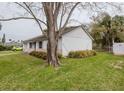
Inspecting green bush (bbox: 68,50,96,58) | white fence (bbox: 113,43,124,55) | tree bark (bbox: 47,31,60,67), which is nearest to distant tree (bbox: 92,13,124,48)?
white fence (bbox: 113,43,124,55)

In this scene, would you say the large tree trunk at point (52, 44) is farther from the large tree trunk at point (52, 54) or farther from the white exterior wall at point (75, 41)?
the white exterior wall at point (75, 41)

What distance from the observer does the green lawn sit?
6.03 m

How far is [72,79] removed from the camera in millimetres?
6570

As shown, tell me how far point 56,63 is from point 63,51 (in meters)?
2.83

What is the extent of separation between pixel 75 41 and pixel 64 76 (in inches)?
198

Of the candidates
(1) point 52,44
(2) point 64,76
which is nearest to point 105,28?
(1) point 52,44

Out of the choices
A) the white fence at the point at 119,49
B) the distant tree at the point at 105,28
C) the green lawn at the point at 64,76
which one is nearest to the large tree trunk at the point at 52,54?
the green lawn at the point at 64,76

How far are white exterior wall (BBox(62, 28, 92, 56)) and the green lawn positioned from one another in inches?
84.3

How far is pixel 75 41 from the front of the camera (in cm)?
1169

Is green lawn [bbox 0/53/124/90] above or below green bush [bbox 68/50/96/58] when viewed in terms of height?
below

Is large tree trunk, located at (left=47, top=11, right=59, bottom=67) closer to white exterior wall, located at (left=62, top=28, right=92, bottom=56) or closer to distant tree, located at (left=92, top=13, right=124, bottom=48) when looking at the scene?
distant tree, located at (left=92, top=13, right=124, bottom=48)

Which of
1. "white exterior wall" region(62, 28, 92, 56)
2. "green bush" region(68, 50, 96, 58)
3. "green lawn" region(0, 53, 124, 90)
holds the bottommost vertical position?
"green lawn" region(0, 53, 124, 90)

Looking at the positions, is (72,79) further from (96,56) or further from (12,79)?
(96,56)

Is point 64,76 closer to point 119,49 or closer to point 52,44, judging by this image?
point 52,44
